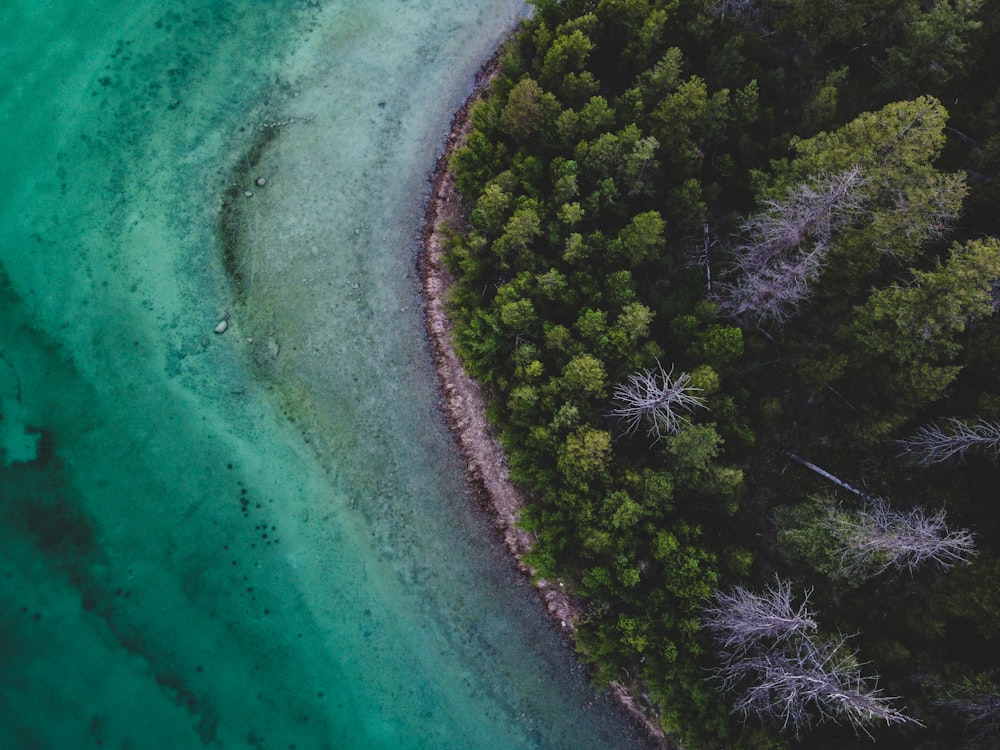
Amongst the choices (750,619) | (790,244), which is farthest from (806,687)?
(790,244)

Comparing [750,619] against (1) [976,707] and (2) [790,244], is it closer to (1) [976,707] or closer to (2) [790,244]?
(1) [976,707]

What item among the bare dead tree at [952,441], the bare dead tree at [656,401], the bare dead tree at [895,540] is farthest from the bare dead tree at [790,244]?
the bare dead tree at [895,540]

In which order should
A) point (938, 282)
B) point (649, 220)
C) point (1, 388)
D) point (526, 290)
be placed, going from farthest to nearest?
point (1, 388), point (526, 290), point (649, 220), point (938, 282)

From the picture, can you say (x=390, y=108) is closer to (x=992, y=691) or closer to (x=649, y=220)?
(x=649, y=220)

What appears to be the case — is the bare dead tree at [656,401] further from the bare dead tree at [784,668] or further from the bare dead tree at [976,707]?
the bare dead tree at [976,707]

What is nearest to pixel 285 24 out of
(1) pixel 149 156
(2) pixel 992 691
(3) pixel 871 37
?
(1) pixel 149 156
